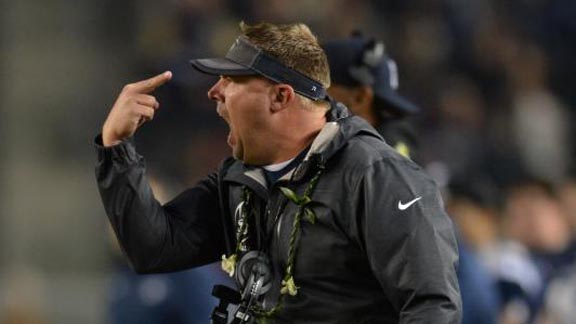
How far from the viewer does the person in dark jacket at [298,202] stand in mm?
3574

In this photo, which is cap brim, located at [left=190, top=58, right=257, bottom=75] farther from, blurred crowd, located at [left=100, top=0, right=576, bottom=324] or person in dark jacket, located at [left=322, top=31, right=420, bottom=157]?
blurred crowd, located at [left=100, top=0, right=576, bottom=324]

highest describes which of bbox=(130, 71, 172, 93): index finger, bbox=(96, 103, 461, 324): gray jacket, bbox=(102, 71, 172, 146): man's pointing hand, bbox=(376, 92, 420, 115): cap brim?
bbox=(130, 71, 172, 93): index finger

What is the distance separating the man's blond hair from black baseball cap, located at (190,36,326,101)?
1cm

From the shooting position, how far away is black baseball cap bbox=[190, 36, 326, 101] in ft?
12.4

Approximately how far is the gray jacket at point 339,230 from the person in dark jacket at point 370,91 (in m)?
1.38

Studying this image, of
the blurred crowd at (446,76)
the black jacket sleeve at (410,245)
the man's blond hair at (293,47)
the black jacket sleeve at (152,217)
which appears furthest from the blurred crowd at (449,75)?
the black jacket sleeve at (410,245)

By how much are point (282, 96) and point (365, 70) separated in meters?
1.60

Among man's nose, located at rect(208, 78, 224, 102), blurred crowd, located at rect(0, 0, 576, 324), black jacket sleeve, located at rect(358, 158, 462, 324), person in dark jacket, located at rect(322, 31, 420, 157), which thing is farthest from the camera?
blurred crowd, located at rect(0, 0, 576, 324)

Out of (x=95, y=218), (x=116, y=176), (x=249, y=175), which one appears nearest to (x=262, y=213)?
(x=249, y=175)

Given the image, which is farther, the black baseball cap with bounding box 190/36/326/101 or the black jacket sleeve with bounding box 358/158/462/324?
the black baseball cap with bounding box 190/36/326/101

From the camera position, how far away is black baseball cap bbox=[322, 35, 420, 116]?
5359 mm

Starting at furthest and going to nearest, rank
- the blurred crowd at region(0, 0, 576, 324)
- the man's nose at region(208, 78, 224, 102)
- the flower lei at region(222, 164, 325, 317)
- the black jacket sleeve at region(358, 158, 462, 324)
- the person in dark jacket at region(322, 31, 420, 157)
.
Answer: the blurred crowd at region(0, 0, 576, 324) → the person in dark jacket at region(322, 31, 420, 157) → the man's nose at region(208, 78, 224, 102) → the flower lei at region(222, 164, 325, 317) → the black jacket sleeve at region(358, 158, 462, 324)

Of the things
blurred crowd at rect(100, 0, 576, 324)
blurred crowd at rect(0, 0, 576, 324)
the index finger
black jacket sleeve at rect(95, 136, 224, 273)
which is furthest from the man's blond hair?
blurred crowd at rect(100, 0, 576, 324)

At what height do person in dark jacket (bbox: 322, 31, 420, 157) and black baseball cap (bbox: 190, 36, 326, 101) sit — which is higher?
black baseball cap (bbox: 190, 36, 326, 101)
